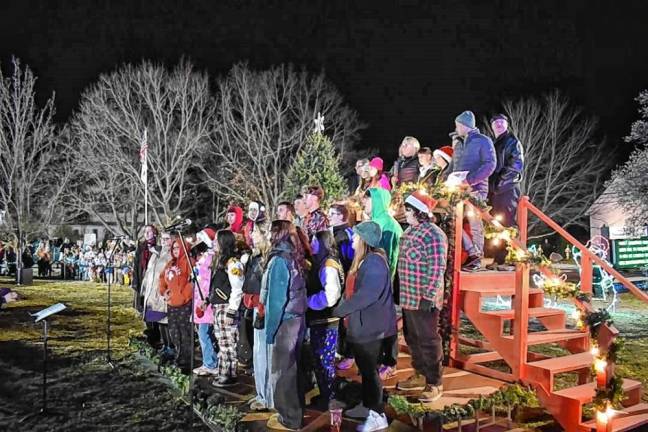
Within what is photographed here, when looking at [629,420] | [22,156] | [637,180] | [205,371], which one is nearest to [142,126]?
[22,156]

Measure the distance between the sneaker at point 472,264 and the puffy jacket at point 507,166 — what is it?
1.05m

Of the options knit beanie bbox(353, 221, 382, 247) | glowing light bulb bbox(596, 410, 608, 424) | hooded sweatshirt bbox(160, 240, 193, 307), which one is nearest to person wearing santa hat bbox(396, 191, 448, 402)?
knit beanie bbox(353, 221, 382, 247)

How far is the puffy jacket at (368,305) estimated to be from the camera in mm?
5629

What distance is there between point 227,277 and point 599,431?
4.38 m

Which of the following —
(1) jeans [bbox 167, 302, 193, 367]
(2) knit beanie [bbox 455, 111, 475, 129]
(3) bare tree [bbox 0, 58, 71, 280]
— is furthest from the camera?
(3) bare tree [bbox 0, 58, 71, 280]

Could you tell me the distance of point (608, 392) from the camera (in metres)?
5.63

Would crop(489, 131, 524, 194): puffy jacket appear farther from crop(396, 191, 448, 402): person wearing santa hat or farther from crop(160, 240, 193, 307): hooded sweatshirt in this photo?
crop(160, 240, 193, 307): hooded sweatshirt

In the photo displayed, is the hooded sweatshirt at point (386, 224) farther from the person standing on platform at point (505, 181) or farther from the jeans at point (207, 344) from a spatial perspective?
the jeans at point (207, 344)

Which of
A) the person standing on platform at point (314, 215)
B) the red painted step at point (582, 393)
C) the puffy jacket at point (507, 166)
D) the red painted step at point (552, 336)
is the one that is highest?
the puffy jacket at point (507, 166)

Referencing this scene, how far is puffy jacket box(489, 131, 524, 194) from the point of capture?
8180 mm

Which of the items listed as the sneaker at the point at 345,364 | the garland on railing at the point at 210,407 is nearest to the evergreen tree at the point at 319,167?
the garland on railing at the point at 210,407

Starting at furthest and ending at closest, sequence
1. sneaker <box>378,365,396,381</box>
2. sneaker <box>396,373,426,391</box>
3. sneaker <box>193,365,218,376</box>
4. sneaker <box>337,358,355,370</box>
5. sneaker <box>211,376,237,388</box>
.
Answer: sneaker <box>193,365,218,376</box>, sneaker <box>337,358,355,370</box>, sneaker <box>211,376,237,388</box>, sneaker <box>378,365,396,381</box>, sneaker <box>396,373,426,391</box>

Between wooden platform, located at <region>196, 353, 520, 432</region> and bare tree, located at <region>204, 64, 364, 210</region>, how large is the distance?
81.1 ft

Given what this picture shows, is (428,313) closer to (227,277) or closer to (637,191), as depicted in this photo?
(227,277)
